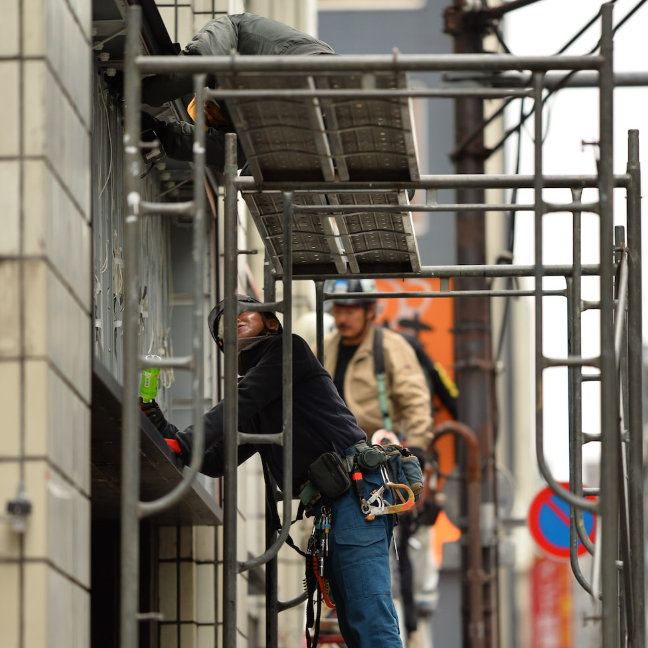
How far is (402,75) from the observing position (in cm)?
672

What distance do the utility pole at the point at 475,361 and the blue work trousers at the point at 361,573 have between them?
8.72 meters

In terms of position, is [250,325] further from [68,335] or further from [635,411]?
[68,335]

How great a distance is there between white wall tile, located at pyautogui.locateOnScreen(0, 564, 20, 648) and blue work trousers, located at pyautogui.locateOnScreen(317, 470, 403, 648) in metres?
2.82

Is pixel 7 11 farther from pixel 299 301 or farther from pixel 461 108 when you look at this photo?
pixel 299 301

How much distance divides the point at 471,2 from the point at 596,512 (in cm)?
1223

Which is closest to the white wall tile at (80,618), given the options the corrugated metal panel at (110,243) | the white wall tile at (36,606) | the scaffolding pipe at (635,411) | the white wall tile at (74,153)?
the white wall tile at (36,606)

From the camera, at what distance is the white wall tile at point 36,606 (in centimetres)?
562

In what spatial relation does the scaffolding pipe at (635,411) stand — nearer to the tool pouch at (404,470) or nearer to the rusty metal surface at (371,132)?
the tool pouch at (404,470)

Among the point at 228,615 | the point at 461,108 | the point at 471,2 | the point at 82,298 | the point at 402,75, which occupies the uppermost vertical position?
the point at 471,2

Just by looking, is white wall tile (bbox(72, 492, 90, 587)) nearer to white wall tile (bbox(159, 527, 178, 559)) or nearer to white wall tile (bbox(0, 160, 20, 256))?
white wall tile (bbox(0, 160, 20, 256))

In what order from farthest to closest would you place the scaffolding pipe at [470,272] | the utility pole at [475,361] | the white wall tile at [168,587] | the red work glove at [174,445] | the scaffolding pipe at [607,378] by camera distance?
the utility pole at [475,361] → the white wall tile at [168,587] → the scaffolding pipe at [470,272] → the red work glove at [174,445] → the scaffolding pipe at [607,378]

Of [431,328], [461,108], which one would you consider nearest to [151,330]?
[461,108]

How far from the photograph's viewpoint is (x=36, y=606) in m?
5.63

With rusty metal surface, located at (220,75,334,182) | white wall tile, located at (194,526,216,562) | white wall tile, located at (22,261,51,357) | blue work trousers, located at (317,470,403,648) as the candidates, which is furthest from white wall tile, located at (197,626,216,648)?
white wall tile, located at (22,261,51,357)
